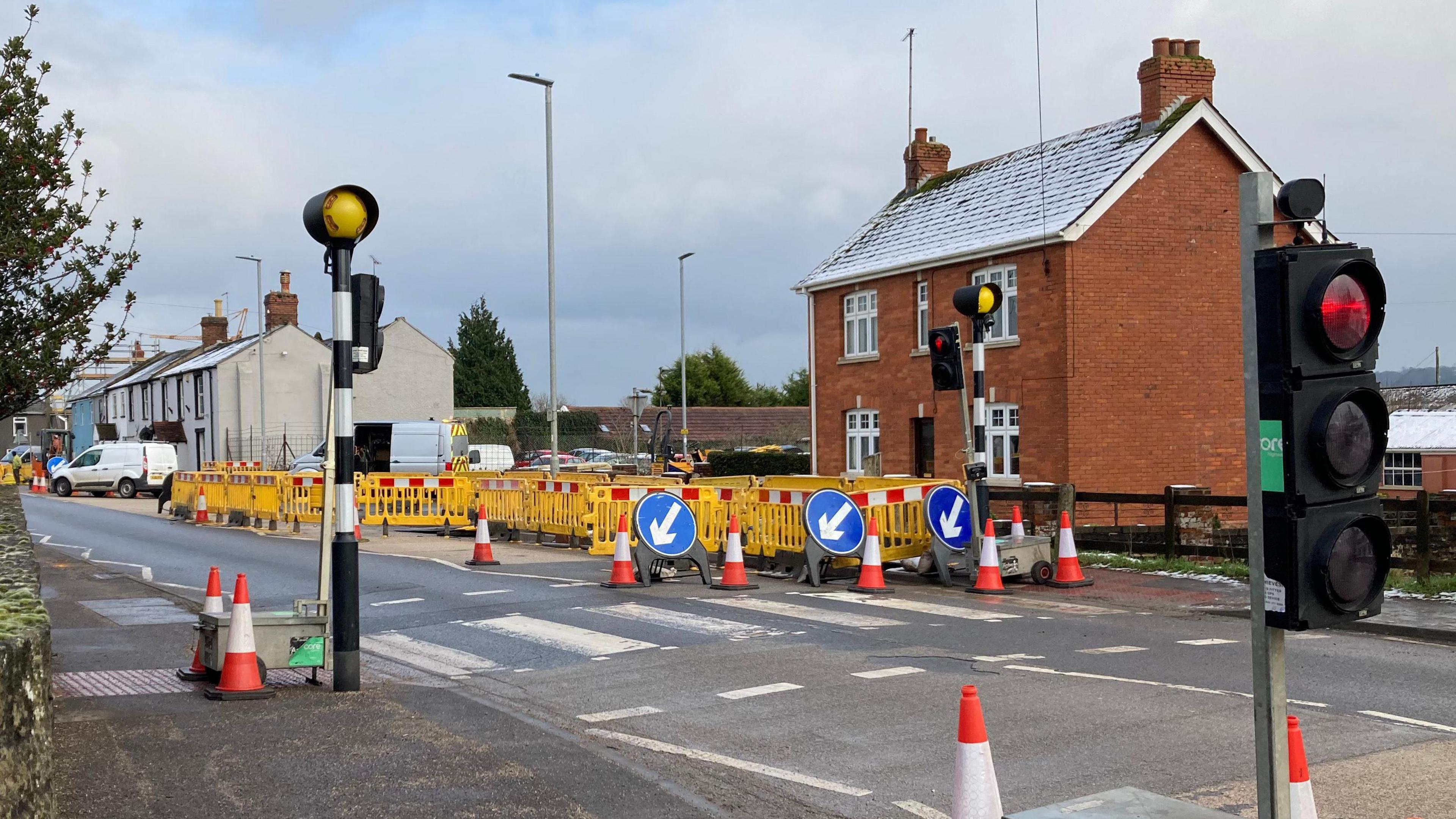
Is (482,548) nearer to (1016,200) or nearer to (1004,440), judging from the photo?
(1004,440)

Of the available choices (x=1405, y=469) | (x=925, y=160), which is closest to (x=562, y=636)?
(x=925, y=160)

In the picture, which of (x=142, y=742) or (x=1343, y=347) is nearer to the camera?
(x=1343, y=347)

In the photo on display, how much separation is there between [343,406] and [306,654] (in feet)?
5.54

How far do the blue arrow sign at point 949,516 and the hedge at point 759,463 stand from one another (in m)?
22.6

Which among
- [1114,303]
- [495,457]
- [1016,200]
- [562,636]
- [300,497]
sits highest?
[1016,200]

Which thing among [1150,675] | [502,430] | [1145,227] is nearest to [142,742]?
[1150,675]

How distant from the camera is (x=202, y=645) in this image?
29.5 ft

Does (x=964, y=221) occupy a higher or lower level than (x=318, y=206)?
higher

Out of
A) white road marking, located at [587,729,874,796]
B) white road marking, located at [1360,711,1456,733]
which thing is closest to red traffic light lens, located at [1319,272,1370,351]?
white road marking, located at [587,729,874,796]

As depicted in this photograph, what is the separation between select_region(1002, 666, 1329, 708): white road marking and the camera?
27.5ft

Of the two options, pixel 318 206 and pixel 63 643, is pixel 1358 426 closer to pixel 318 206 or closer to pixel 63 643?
pixel 318 206

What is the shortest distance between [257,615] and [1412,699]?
7.73 m

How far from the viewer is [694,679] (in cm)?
940

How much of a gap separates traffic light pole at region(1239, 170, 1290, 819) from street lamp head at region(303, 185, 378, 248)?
6.29 metres
